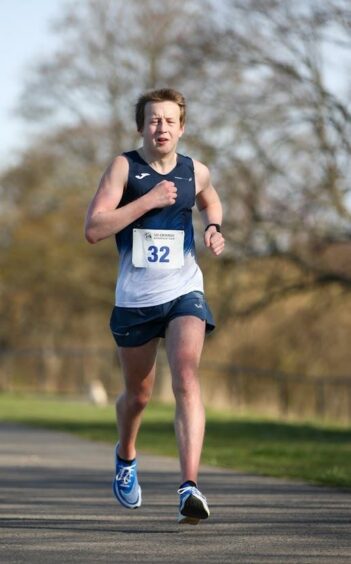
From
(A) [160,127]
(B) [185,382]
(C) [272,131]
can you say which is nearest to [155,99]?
(A) [160,127]

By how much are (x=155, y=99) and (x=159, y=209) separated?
553 millimetres

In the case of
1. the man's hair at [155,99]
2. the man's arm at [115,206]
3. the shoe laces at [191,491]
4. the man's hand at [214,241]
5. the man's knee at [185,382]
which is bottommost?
the shoe laces at [191,491]

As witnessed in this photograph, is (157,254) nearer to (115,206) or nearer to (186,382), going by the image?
(115,206)

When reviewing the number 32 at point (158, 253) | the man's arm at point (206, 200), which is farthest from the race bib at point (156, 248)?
the man's arm at point (206, 200)

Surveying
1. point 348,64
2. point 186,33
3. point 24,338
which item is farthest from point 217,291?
point 24,338

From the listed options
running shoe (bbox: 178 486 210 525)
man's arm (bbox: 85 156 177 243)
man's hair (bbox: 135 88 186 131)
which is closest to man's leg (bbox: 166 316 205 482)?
running shoe (bbox: 178 486 210 525)

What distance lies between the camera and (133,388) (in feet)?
26.3

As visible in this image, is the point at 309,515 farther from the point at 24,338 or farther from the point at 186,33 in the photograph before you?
the point at 24,338

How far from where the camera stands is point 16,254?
4572cm

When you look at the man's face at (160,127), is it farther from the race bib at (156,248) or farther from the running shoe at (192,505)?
the running shoe at (192,505)

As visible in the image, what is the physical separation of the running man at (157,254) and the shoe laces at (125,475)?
14.9 inches

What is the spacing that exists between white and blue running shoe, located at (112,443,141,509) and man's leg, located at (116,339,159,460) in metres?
0.05

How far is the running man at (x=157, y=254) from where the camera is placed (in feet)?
25.0

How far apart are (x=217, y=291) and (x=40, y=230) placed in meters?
12.4
